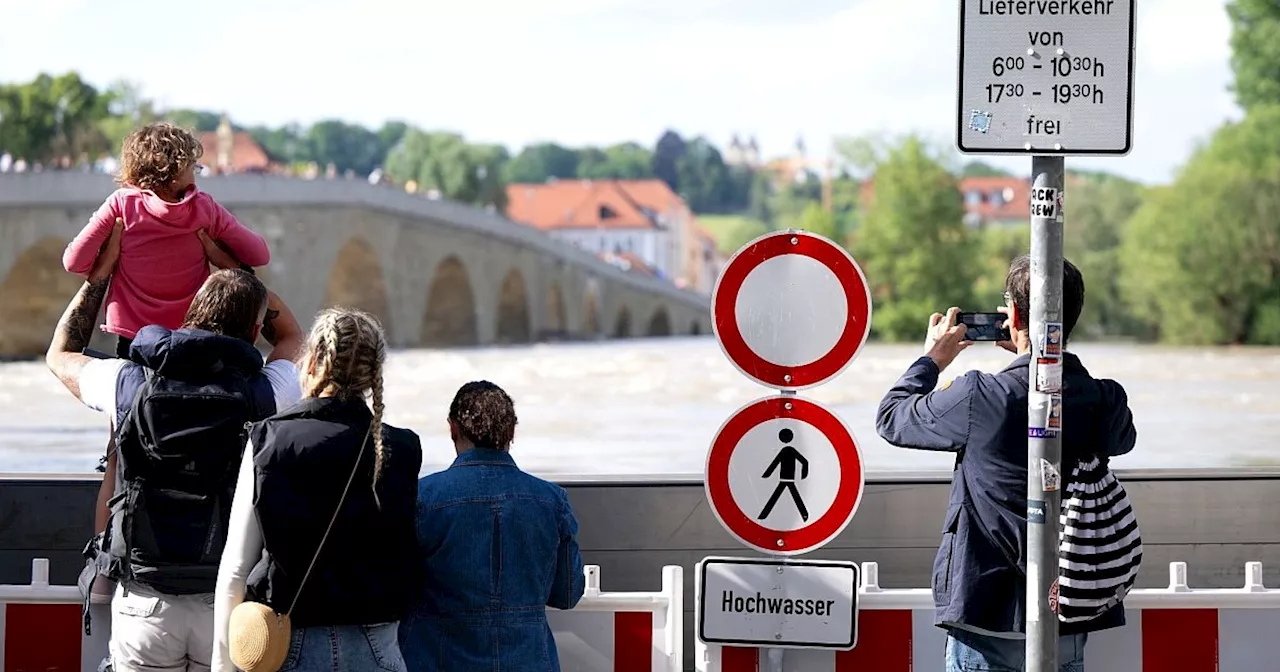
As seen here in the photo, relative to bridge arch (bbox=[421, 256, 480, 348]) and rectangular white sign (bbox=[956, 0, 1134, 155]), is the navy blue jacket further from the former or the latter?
bridge arch (bbox=[421, 256, 480, 348])

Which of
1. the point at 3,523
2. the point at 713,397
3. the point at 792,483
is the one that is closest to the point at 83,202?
the point at 713,397

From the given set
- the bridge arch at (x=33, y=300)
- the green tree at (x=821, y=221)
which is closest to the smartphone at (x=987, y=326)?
the bridge arch at (x=33, y=300)

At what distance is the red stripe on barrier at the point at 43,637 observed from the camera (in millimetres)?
3904

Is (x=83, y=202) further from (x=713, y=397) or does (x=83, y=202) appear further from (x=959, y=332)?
(x=959, y=332)

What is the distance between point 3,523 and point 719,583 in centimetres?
231

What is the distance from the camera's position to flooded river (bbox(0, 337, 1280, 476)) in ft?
53.8

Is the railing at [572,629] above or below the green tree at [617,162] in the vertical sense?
below

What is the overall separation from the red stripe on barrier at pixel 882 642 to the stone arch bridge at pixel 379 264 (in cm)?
2769

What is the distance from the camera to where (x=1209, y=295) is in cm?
3906

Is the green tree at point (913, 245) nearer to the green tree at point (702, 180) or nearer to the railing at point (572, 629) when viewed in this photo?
the railing at point (572, 629)

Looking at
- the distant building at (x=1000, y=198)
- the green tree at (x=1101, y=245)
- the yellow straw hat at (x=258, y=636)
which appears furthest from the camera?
the distant building at (x=1000, y=198)

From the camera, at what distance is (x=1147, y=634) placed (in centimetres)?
383

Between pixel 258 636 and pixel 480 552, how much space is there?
1.67 feet

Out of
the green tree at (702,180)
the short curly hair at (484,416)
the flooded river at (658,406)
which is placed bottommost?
the flooded river at (658,406)
